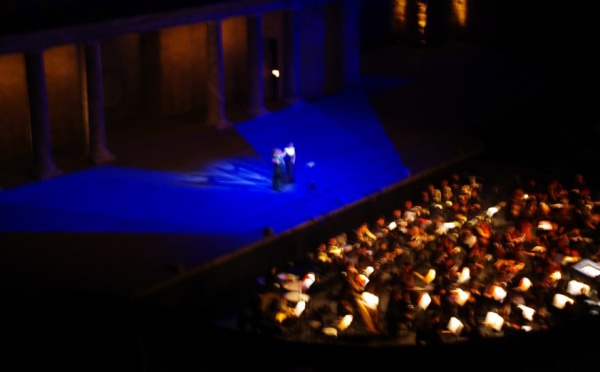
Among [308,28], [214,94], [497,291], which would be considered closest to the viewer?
[497,291]

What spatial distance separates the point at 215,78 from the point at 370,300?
12.5 m

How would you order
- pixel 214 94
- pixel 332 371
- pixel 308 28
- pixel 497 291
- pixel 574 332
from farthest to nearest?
1. pixel 308 28
2. pixel 214 94
3. pixel 497 291
4. pixel 574 332
5. pixel 332 371

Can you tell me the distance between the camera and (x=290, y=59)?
30.3 metres

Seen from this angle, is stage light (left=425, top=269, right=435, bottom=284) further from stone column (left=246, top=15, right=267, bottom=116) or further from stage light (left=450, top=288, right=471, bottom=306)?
stone column (left=246, top=15, right=267, bottom=116)

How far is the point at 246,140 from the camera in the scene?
27.4 metres

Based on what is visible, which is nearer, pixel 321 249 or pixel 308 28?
pixel 321 249

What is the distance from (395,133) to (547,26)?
50.1 ft

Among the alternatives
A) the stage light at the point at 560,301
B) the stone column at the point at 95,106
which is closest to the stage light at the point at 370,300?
the stage light at the point at 560,301

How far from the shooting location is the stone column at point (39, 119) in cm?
2306

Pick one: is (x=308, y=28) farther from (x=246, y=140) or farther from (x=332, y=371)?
(x=332, y=371)

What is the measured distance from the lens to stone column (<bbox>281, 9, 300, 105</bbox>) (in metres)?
30.0

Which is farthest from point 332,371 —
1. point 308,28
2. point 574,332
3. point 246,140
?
point 308,28

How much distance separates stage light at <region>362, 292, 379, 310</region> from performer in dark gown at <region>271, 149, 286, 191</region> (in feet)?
21.0

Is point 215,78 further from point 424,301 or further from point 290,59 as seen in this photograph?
point 424,301
